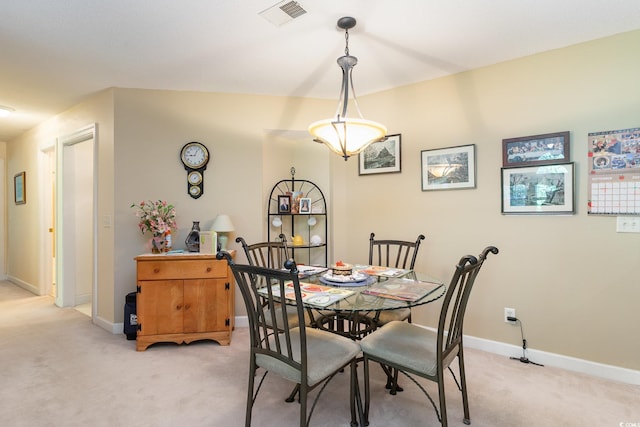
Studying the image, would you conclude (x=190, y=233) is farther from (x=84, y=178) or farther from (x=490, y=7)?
(x=490, y=7)

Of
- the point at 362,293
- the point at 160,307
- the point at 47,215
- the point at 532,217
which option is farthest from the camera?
the point at 47,215

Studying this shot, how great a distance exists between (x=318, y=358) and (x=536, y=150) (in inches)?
90.4

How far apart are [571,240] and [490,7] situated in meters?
1.77

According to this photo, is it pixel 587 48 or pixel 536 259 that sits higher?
pixel 587 48

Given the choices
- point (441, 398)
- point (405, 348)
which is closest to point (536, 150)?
point (405, 348)

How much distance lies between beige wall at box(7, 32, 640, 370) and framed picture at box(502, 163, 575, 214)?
80mm

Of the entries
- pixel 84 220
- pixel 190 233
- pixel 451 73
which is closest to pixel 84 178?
pixel 84 220

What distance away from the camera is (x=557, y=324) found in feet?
8.20

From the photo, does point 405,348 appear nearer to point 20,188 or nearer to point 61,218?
point 61,218

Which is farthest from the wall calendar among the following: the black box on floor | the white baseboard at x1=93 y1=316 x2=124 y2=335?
the white baseboard at x1=93 y1=316 x2=124 y2=335

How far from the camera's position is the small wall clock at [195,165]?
331 centimetres

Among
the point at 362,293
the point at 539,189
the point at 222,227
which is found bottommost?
the point at 362,293

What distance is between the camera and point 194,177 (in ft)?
10.9

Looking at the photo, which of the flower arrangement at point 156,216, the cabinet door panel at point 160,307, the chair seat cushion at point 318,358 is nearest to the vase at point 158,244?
the flower arrangement at point 156,216
